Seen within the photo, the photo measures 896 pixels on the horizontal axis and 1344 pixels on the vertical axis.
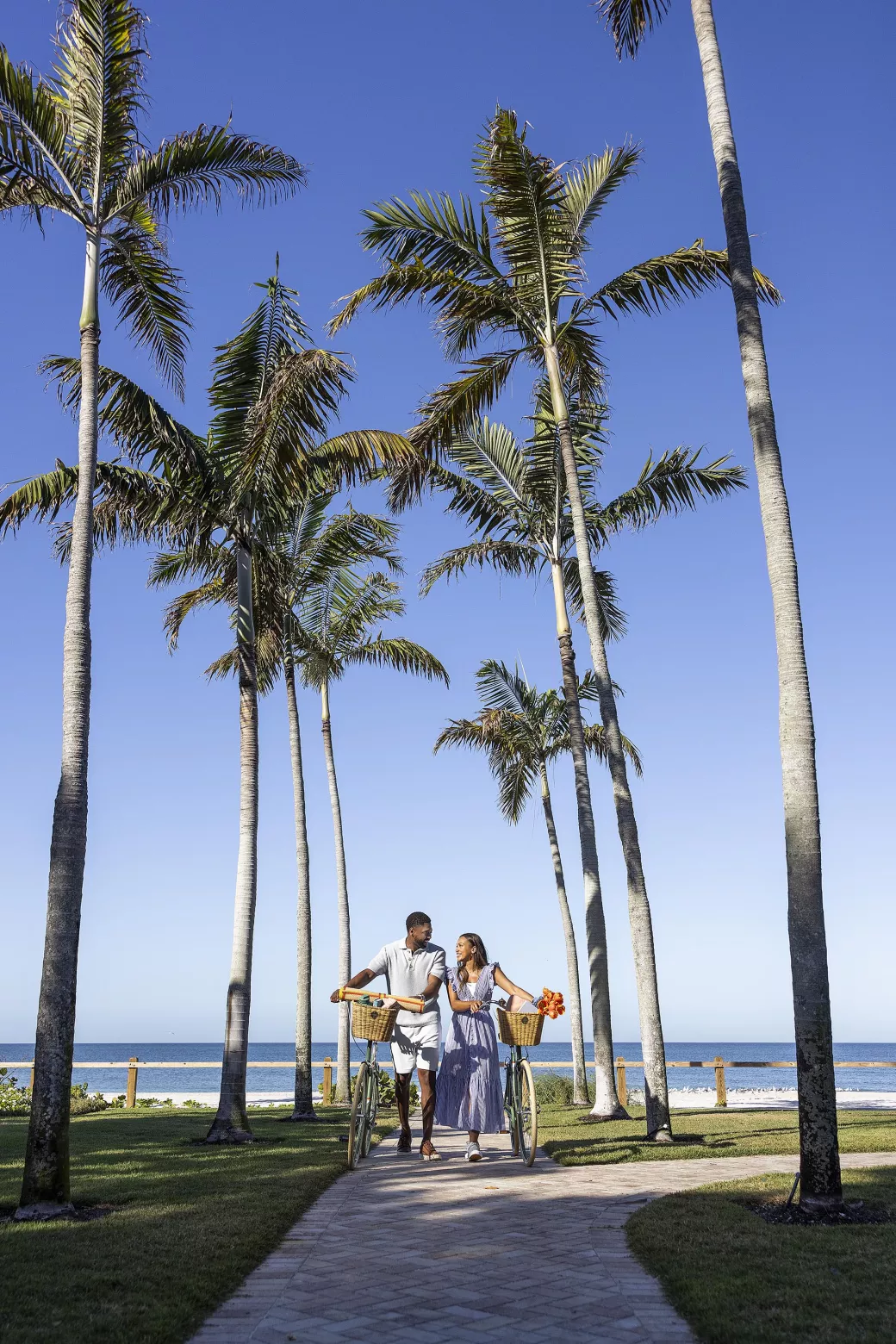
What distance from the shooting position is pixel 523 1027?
30.5ft

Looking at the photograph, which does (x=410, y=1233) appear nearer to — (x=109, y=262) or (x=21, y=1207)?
(x=21, y=1207)

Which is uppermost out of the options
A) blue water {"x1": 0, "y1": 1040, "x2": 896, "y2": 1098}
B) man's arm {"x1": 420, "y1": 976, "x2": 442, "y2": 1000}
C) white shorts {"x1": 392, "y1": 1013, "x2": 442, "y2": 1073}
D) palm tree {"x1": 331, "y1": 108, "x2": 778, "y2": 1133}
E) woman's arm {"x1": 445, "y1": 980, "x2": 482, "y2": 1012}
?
palm tree {"x1": 331, "y1": 108, "x2": 778, "y2": 1133}

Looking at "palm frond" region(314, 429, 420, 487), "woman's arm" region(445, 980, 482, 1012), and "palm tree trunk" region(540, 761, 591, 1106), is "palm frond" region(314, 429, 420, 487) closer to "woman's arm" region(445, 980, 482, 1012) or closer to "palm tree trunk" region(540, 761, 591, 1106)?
"woman's arm" region(445, 980, 482, 1012)

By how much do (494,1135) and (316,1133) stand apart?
7.52ft

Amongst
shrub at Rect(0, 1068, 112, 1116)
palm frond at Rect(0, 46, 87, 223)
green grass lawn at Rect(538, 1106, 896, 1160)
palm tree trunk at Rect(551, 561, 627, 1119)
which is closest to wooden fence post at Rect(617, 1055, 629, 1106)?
green grass lawn at Rect(538, 1106, 896, 1160)

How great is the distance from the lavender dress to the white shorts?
285mm

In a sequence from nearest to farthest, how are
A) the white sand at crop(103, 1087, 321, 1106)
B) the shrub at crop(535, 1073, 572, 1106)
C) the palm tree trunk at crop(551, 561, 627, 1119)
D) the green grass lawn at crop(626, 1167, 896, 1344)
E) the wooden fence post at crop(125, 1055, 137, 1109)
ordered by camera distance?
the green grass lawn at crop(626, 1167, 896, 1344), the palm tree trunk at crop(551, 561, 627, 1119), the wooden fence post at crop(125, 1055, 137, 1109), the shrub at crop(535, 1073, 572, 1106), the white sand at crop(103, 1087, 321, 1106)

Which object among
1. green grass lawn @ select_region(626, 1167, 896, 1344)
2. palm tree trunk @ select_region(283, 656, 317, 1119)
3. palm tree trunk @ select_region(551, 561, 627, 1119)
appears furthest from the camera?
palm tree trunk @ select_region(283, 656, 317, 1119)

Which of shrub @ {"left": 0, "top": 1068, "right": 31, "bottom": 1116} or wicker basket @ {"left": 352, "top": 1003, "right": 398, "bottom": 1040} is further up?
wicker basket @ {"left": 352, "top": 1003, "right": 398, "bottom": 1040}

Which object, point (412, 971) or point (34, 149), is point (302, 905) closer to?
point (412, 971)

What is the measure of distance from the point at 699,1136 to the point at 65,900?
7.88m

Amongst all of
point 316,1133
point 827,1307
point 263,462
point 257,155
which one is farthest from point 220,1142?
point 257,155

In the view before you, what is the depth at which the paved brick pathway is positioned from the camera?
4418 mm

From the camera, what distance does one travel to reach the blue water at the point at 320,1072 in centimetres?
6756
